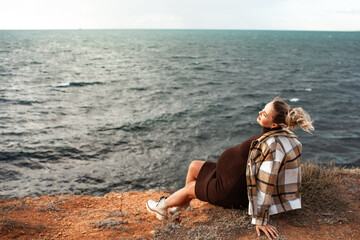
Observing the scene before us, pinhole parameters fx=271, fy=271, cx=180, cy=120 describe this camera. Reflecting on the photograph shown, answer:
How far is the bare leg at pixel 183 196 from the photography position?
12.9 ft

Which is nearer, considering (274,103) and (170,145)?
(274,103)

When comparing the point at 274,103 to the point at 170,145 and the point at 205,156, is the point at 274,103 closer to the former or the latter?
the point at 205,156

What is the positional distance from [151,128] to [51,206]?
27.1ft

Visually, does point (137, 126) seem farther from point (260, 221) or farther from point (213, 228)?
point (260, 221)

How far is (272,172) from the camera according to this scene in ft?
10.2

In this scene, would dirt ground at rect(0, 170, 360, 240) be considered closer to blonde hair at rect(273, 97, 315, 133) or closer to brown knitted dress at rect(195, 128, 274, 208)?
brown knitted dress at rect(195, 128, 274, 208)

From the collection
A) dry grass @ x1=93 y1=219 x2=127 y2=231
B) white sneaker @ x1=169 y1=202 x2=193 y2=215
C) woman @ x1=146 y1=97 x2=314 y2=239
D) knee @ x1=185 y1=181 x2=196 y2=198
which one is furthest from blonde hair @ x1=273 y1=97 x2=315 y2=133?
dry grass @ x1=93 y1=219 x2=127 y2=231

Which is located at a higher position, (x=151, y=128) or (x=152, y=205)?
(x=152, y=205)

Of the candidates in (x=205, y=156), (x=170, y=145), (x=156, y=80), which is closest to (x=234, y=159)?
A: (x=205, y=156)

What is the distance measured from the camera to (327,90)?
22.7 metres

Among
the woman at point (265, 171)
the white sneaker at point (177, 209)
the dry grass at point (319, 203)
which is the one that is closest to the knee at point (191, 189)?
the woman at point (265, 171)

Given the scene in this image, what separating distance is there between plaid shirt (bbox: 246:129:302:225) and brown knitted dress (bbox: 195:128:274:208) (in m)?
0.16

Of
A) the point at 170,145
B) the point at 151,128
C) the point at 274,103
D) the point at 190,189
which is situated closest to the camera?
the point at 274,103

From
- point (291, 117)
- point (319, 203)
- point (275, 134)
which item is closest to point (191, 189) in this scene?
point (275, 134)
